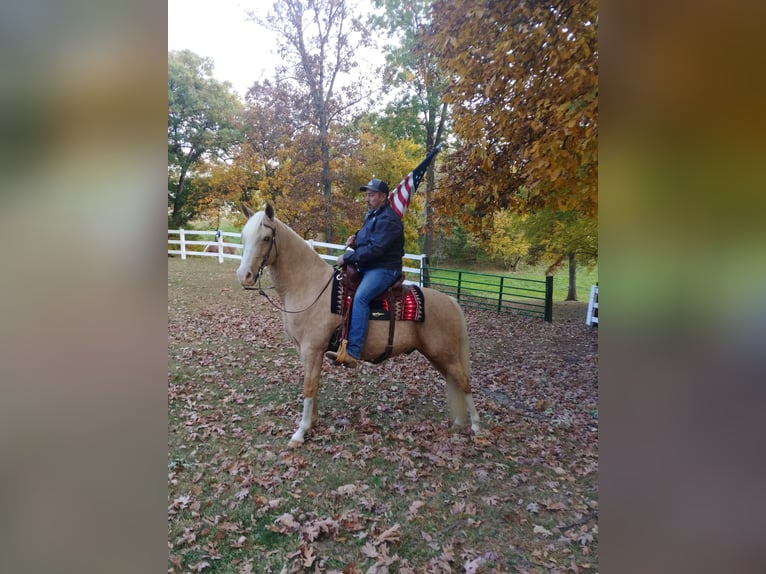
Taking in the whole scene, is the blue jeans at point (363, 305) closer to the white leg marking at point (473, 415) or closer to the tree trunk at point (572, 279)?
the white leg marking at point (473, 415)

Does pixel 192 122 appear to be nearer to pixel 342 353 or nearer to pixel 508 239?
pixel 342 353

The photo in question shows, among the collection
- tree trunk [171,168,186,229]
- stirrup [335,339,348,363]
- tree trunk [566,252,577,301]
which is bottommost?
stirrup [335,339,348,363]

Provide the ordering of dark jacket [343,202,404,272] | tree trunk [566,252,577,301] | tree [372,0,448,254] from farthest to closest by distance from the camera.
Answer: tree trunk [566,252,577,301], tree [372,0,448,254], dark jacket [343,202,404,272]

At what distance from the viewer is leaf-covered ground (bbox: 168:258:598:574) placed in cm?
196

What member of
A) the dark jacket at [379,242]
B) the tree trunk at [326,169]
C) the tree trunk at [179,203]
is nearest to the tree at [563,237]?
the dark jacket at [379,242]

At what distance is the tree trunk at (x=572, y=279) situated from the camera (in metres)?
3.64

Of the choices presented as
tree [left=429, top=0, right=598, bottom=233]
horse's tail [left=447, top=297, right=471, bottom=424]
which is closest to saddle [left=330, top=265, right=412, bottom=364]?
horse's tail [left=447, top=297, right=471, bottom=424]

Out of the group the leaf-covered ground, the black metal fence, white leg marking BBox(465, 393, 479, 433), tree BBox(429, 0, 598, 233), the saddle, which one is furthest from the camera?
the black metal fence

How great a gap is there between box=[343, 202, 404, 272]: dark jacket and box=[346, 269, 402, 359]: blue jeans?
3.1 inches

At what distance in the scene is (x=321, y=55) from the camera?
3.55 metres

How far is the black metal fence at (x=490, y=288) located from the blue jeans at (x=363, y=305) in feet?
3.57

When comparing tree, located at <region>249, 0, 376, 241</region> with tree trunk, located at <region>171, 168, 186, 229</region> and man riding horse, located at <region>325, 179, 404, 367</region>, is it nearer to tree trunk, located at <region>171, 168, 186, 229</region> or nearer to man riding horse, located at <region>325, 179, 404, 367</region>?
man riding horse, located at <region>325, 179, 404, 367</region>
